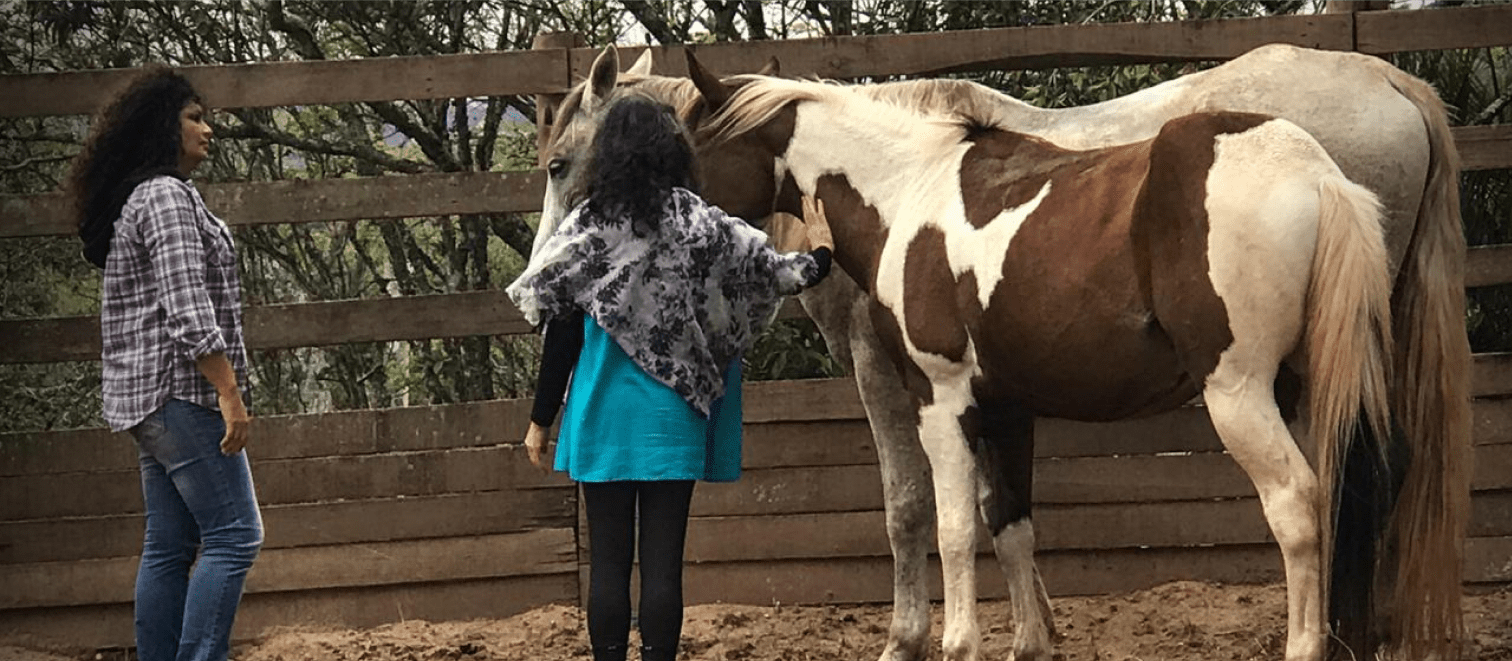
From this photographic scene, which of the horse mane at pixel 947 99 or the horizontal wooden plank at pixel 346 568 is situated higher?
the horse mane at pixel 947 99

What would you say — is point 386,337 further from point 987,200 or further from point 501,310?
point 987,200

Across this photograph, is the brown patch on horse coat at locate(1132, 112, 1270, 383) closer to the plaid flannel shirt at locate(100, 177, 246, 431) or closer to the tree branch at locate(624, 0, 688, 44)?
the plaid flannel shirt at locate(100, 177, 246, 431)

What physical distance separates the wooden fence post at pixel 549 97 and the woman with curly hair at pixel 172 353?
5.48ft

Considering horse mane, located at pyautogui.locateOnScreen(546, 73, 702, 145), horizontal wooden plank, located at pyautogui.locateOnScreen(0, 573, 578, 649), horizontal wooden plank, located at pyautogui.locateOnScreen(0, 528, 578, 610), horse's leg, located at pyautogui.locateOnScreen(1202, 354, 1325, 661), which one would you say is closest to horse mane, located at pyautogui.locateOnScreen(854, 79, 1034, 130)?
horse mane, located at pyautogui.locateOnScreen(546, 73, 702, 145)

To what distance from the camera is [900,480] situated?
519cm

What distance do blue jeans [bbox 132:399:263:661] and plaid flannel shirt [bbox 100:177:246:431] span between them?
57 mm

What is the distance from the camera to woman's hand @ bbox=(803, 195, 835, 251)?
4.83m

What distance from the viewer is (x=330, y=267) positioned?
7.99 m

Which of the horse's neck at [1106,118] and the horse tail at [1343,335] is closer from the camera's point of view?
the horse tail at [1343,335]

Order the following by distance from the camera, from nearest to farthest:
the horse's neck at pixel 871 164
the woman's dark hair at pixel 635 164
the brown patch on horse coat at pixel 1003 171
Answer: the woman's dark hair at pixel 635 164 < the brown patch on horse coat at pixel 1003 171 < the horse's neck at pixel 871 164

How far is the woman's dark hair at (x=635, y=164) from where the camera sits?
3.92 m

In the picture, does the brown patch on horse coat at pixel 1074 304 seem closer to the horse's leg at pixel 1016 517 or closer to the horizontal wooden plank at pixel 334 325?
the horse's leg at pixel 1016 517

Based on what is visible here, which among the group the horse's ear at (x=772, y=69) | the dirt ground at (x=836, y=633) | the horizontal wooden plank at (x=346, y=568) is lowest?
the dirt ground at (x=836, y=633)

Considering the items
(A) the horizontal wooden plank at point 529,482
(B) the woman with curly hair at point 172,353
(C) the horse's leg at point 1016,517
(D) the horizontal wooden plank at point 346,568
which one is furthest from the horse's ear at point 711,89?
Result: (D) the horizontal wooden plank at point 346,568
